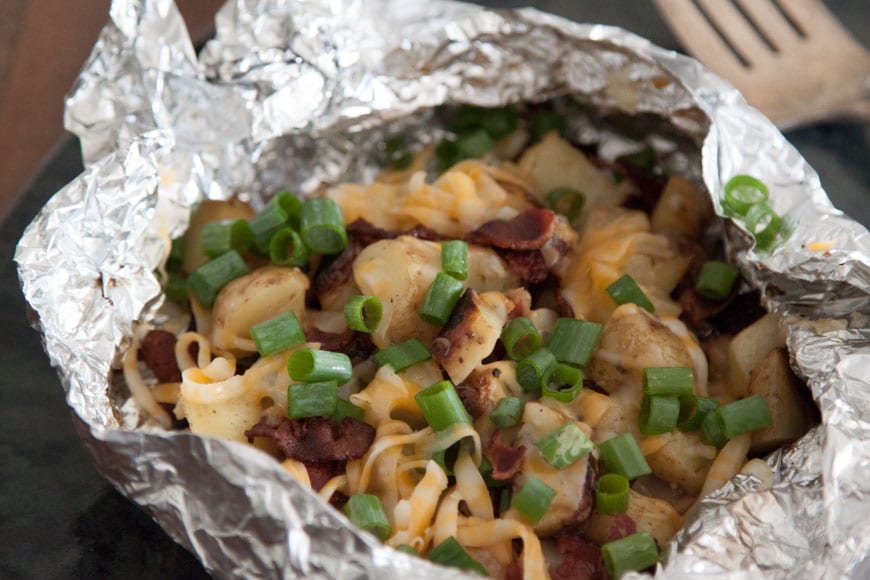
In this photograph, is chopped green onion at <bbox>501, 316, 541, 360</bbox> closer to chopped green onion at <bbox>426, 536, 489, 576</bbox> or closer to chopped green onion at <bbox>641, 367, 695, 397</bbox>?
chopped green onion at <bbox>641, 367, 695, 397</bbox>

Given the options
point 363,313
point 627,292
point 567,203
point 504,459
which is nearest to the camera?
point 504,459

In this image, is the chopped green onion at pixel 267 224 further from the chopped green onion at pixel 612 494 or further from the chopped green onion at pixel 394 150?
the chopped green onion at pixel 612 494

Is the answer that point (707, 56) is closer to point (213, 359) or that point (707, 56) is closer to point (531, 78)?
point (531, 78)

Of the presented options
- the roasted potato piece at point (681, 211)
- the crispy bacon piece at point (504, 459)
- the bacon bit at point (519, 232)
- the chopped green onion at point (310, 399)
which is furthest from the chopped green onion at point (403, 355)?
the roasted potato piece at point (681, 211)

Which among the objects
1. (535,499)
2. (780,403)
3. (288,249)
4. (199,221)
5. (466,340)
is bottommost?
(780,403)

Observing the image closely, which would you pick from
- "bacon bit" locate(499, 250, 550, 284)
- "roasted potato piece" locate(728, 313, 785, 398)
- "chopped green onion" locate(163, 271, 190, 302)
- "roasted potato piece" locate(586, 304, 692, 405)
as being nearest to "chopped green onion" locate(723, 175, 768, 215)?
"roasted potato piece" locate(728, 313, 785, 398)

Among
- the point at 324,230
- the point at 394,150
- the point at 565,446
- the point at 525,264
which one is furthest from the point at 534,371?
the point at 394,150

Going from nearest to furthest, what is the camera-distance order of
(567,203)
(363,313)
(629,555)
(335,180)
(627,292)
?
(629,555)
(363,313)
(627,292)
(567,203)
(335,180)

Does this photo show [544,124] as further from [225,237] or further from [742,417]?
[742,417]

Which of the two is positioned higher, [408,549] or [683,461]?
[408,549]

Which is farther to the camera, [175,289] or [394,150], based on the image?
[394,150]
